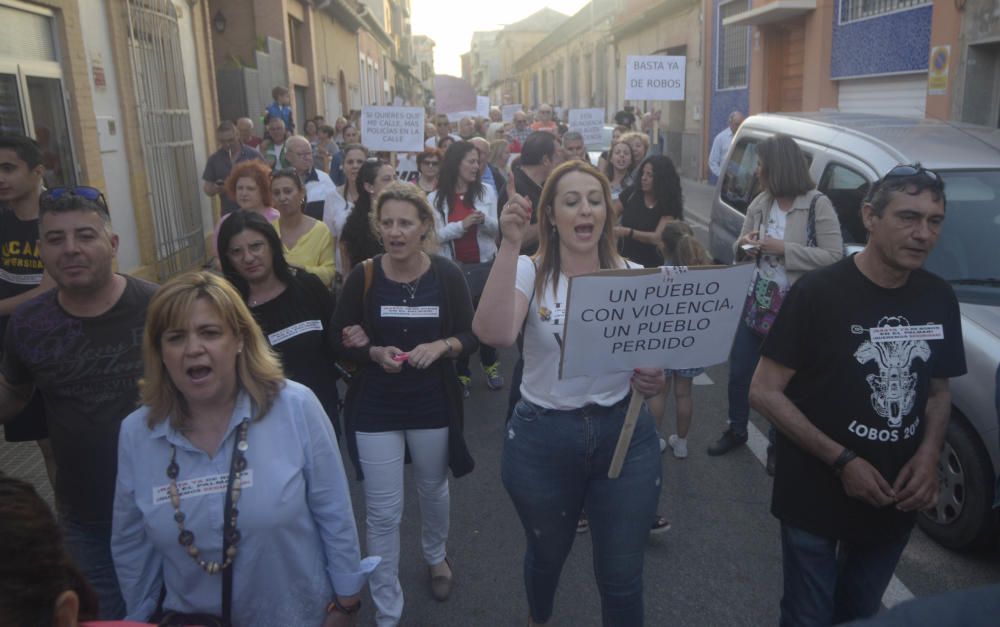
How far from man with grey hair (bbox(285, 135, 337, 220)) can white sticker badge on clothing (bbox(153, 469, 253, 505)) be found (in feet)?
16.4

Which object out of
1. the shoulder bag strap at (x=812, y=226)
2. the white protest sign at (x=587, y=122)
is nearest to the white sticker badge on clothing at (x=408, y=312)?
the shoulder bag strap at (x=812, y=226)

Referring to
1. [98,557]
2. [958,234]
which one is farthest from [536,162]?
[98,557]

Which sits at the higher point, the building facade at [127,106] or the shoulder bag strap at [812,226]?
the building facade at [127,106]

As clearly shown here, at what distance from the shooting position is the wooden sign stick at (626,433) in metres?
2.58

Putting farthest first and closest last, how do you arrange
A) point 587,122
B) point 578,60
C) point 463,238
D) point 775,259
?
point 578,60, point 587,122, point 463,238, point 775,259

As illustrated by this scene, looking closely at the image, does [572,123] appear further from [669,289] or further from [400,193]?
[669,289]

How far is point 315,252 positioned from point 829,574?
339 cm

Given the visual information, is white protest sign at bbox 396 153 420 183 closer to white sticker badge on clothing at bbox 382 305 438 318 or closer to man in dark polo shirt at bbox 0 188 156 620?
white sticker badge on clothing at bbox 382 305 438 318

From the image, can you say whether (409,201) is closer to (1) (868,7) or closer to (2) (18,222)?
(2) (18,222)

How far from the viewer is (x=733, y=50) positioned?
67.6 feet

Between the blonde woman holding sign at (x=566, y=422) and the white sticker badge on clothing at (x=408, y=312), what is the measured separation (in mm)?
697

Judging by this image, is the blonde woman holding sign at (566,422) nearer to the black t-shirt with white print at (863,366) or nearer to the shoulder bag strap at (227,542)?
the black t-shirt with white print at (863,366)

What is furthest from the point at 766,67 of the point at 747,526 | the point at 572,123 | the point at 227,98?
the point at 747,526

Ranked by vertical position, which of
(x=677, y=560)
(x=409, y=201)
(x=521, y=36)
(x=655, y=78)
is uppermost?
(x=521, y=36)
